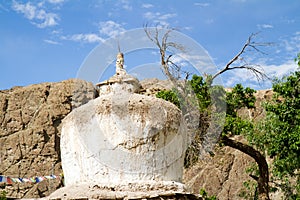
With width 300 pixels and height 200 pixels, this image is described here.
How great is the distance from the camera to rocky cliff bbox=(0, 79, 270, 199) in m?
26.0

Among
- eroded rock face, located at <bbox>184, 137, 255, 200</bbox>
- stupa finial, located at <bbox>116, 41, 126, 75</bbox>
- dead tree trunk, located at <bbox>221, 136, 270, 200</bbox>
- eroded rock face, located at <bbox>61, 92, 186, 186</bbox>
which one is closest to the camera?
eroded rock face, located at <bbox>61, 92, 186, 186</bbox>

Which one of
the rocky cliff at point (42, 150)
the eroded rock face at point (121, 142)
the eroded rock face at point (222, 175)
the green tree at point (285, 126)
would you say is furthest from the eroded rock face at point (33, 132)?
the eroded rock face at point (121, 142)

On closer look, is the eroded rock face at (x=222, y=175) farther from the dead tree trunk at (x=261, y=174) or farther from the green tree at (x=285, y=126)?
the green tree at (x=285, y=126)

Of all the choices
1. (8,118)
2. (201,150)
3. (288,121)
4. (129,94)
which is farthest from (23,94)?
(129,94)

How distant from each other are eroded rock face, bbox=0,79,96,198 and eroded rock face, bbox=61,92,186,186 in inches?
786

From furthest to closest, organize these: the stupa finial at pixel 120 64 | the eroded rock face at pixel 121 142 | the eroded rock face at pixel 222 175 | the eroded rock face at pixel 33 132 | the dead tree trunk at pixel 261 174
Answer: the eroded rock face at pixel 33 132, the eroded rock face at pixel 222 175, the dead tree trunk at pixel 261 174, the stupa finial at pixel 120 64, the eroded rock face at pixel 121 142

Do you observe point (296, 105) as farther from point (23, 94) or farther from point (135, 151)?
point (23, 94)

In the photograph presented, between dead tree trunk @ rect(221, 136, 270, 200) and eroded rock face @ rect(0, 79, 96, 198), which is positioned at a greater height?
eroded rock face @ rect(0, 79, 96, 198)

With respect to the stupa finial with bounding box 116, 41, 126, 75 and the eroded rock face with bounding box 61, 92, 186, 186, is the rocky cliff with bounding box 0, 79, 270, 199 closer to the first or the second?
the stupa finial with bounding box 116, 41, 126, 75

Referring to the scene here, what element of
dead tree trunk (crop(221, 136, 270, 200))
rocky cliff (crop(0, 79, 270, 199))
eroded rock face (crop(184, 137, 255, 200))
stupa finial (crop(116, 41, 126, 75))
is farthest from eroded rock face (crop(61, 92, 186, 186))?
eroded rock face (crop(184, 137, 255, 200))

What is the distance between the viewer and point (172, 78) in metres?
13.0

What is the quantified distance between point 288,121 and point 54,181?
16.6m

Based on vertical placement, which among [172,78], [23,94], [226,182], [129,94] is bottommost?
[226,182]

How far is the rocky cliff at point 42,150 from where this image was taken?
85.3ft
